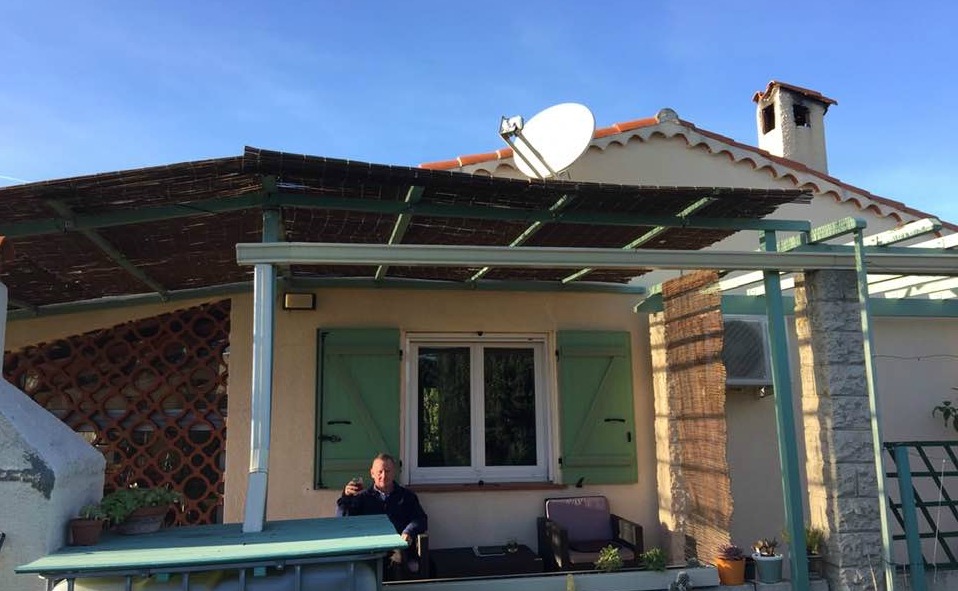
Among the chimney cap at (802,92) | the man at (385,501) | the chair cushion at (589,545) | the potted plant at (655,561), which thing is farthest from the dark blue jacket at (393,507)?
the chimney cap at (802,92)

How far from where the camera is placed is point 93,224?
11.7ft

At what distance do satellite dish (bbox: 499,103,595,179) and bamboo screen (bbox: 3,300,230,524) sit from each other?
8.42ft

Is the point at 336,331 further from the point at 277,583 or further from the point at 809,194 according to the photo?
the point at 809,194

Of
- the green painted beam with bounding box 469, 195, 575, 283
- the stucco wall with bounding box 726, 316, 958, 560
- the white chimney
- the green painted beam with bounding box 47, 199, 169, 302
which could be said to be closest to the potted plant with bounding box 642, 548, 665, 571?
the stucco wall with bounding box 726, 316, 958, 560

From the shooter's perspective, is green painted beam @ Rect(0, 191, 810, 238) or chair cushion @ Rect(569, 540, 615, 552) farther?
chair cushion @ Rect(569, 540, 615, 552)

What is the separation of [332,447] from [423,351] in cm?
101

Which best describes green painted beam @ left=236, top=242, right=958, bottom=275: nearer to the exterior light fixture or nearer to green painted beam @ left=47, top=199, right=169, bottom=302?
green painted beam @ left=47, top=199, right=169, bottom=302

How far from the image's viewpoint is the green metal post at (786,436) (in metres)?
3.88

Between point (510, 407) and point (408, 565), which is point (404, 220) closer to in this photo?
point (408, 565)

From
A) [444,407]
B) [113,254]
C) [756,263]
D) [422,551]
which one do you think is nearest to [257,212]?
[113,254]

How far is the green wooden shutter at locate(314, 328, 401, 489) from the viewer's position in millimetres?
5145

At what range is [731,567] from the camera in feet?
13.8

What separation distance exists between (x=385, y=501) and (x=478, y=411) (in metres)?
1.17

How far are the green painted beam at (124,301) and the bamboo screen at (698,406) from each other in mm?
3197
